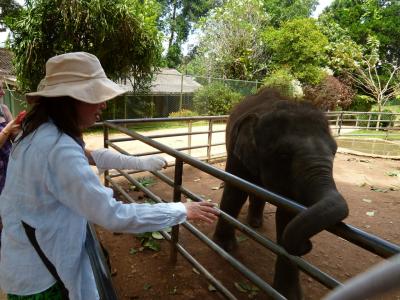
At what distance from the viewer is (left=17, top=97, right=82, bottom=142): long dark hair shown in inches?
61.2

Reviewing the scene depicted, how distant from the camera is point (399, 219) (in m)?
5.78

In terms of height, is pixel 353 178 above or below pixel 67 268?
below

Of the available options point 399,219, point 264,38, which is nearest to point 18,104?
point 399,219

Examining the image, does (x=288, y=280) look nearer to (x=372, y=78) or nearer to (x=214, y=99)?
(x=214, y=99)

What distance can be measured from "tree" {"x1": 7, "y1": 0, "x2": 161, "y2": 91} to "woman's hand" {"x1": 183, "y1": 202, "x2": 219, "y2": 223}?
44.7 feet

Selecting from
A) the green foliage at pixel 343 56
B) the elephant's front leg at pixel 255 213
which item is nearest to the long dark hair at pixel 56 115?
the elephant's front leg at pixel 255 213

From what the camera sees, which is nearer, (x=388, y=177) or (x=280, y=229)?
(x=280, y=229)

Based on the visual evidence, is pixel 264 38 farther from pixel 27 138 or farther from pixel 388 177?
pixel 27 138

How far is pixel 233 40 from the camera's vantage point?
80.9 feet

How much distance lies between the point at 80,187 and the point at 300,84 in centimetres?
2467

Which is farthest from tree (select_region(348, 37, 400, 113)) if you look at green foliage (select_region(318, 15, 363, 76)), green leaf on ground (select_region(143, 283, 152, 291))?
green leaf on ground (select_region(143, 283, 152, 291))

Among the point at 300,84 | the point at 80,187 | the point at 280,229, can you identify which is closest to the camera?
the point at 80,187

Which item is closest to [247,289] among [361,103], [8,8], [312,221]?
[312,221]

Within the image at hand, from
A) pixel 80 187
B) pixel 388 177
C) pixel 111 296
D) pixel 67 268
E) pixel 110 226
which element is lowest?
pixel 388 177
